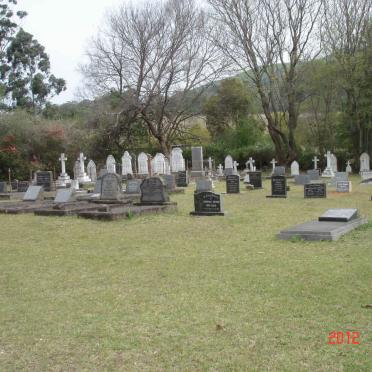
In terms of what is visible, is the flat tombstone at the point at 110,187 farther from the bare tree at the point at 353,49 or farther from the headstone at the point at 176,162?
the bare tree at the point at 353,49

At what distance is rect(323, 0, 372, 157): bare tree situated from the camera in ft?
108

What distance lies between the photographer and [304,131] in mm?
43719

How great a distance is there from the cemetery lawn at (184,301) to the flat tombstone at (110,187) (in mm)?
5859

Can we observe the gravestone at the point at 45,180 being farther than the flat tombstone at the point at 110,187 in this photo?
Yes

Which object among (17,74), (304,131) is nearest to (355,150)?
(304,131)

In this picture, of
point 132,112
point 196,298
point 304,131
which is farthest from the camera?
point 304,131

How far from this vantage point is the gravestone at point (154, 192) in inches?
603

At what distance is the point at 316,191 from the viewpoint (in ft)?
59.1

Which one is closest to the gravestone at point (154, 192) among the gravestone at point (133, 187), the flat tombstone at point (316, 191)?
the gravestone at point (133, 187)

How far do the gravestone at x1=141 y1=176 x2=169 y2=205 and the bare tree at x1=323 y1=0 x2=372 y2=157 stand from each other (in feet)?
71.4

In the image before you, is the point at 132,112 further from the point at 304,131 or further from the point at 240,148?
the point at 304,131

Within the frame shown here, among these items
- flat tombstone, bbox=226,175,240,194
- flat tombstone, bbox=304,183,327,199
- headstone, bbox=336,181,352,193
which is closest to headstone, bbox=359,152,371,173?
headstone, bbox=336,181,352,193

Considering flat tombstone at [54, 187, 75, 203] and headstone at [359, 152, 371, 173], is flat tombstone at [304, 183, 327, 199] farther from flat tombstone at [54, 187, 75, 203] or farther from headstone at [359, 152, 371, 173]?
headstone at [359, 152, 371, 173]

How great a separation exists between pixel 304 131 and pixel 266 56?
8.86 meters
